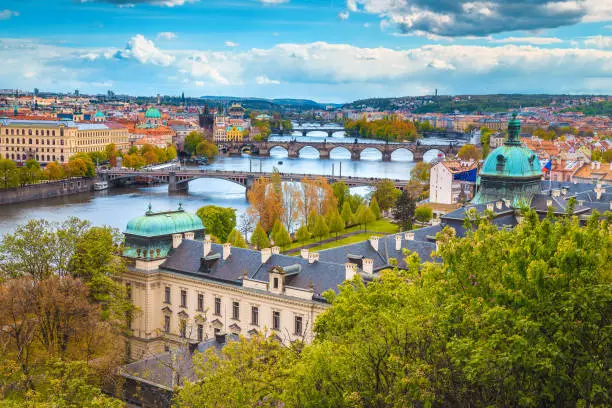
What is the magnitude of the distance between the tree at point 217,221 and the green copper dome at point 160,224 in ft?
Result: 69.6

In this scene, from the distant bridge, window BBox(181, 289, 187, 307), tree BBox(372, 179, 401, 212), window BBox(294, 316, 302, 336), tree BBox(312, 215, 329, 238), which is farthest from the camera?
the distant bridge

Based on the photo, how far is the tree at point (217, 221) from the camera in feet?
214

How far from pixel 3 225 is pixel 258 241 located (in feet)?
118

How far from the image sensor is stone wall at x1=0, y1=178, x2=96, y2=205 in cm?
9938

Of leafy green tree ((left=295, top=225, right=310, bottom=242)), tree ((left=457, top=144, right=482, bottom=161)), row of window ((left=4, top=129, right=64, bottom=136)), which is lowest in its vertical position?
leafy green tree ((left=295, top=225, right=310, bottom=242))

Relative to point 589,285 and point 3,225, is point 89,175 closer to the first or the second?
point 3,225

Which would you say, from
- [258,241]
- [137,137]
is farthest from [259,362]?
[137,137]

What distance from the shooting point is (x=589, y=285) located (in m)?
15.0

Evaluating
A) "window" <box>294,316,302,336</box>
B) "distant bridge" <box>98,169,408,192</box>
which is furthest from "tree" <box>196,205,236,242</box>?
"distant bridge" <box>98,169,408,192</box>

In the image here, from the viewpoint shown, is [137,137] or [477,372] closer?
[477,372]

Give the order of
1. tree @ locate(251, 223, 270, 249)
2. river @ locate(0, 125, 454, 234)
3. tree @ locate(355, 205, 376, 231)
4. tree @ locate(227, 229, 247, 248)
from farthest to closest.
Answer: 1. river @ locate(0, 125, 454, 234)
2. tree @ locate(355, 205, 376, 231)
3. tree @ locate(251, 223, 270, 249)
4. tree @ locate(227, 229, 247, 248)

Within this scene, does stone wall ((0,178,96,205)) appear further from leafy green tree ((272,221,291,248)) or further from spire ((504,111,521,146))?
spire ((504,111,521,146))

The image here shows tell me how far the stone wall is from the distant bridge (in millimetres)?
5923

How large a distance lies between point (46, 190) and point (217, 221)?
51658 mm
